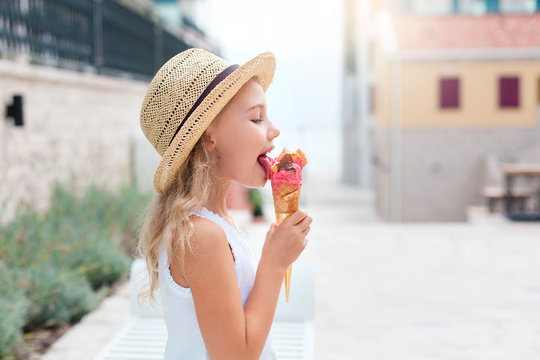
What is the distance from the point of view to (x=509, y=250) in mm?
6910

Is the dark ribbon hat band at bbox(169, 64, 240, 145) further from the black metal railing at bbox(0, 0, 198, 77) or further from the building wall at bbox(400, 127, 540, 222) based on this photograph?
the building wall at bbox(400, 127, 540, 222)

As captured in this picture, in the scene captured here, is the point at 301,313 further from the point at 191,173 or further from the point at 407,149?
the point at 407,149

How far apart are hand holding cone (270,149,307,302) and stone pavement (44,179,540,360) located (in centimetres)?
205

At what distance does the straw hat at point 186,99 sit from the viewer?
1.69 m

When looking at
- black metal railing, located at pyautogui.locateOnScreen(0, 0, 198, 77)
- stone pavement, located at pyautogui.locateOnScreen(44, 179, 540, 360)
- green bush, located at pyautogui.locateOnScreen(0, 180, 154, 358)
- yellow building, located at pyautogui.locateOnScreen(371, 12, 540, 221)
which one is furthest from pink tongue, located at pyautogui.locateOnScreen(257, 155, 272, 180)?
yellow building, located at pyautogui.locateOnScreen(371, 12, 540, 221)

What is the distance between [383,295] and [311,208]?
744 inches

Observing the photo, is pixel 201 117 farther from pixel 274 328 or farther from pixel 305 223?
pixel 274 328

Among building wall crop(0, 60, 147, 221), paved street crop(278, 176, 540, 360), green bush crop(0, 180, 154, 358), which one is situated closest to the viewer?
green bush crop(0, 180, 154, 358)

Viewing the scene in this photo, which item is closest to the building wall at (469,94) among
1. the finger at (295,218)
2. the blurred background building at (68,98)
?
the blurred background building at (68,98)

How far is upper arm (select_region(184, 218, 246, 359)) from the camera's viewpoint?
1627mm

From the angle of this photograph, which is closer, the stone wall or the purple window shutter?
the purple window shutter

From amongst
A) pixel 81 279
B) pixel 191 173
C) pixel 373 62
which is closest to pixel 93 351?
pixel 81 279

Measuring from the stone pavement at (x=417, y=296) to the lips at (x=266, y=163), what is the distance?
6.61 feet

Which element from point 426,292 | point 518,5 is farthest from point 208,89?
point 518,5
